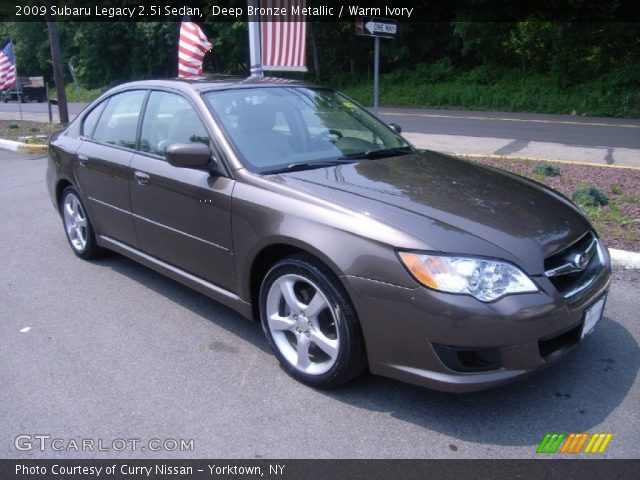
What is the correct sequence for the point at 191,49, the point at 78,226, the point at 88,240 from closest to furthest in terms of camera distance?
the point at 88,240 < the point at 78,226 < the point at 191,49

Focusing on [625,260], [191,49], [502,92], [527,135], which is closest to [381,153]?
[625,260]

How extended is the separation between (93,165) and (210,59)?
106ft

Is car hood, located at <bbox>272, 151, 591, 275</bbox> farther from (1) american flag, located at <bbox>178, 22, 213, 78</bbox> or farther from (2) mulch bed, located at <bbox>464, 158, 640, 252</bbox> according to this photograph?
(1) american flag, located at <bbox>178, 22, 213, 78</bbox>

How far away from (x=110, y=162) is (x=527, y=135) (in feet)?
36.4

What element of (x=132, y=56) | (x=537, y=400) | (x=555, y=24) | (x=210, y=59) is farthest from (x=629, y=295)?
(x=132, y=56)

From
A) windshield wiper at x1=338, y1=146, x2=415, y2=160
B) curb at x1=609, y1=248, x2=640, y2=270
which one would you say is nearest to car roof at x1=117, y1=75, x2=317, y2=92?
windshield wiper at x1=338, y1=146, x2=415, y2=160

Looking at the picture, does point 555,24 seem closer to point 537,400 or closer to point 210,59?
point 210,59

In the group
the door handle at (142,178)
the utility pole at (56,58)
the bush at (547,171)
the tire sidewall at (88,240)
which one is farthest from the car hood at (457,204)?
the utility pole at (56,58)

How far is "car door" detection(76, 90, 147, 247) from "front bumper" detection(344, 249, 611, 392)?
2287 millimetres

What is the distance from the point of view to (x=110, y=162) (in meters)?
4.40

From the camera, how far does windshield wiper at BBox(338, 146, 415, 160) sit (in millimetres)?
3751

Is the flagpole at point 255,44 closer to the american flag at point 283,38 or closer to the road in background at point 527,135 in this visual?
the american flag at point 283,38

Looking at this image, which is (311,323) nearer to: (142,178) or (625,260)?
(142,178)

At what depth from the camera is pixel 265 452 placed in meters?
2.63
